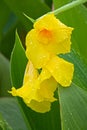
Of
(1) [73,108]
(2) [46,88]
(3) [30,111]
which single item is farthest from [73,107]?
(3) [30,111]

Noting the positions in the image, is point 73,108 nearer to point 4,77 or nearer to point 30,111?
point 30,111

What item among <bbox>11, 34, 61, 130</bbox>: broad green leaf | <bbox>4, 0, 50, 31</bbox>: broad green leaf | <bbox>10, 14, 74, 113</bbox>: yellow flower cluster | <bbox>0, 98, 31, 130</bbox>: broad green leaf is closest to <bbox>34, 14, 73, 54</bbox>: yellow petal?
<bbox>10, 14, 74, 113</bbox>: yellow flower cluster

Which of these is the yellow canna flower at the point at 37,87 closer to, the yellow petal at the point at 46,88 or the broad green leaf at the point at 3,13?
the yellow petal at the point at 46,88

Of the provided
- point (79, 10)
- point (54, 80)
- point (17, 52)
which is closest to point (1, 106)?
point (17, 52)

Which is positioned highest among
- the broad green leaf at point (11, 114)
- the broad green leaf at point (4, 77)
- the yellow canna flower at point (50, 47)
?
the yellow canna flower at point (50, 47)

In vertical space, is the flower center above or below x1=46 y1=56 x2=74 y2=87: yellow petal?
above

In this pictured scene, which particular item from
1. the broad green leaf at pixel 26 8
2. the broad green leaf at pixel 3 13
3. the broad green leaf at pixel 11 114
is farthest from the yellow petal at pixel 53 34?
the broad green leaf at pixel 3 13

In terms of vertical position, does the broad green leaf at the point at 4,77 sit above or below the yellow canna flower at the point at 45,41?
below

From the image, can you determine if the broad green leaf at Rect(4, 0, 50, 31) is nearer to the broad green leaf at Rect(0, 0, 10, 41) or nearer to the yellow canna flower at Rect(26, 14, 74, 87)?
the broad green leaf at Rect(0, 0, 10, 41)
